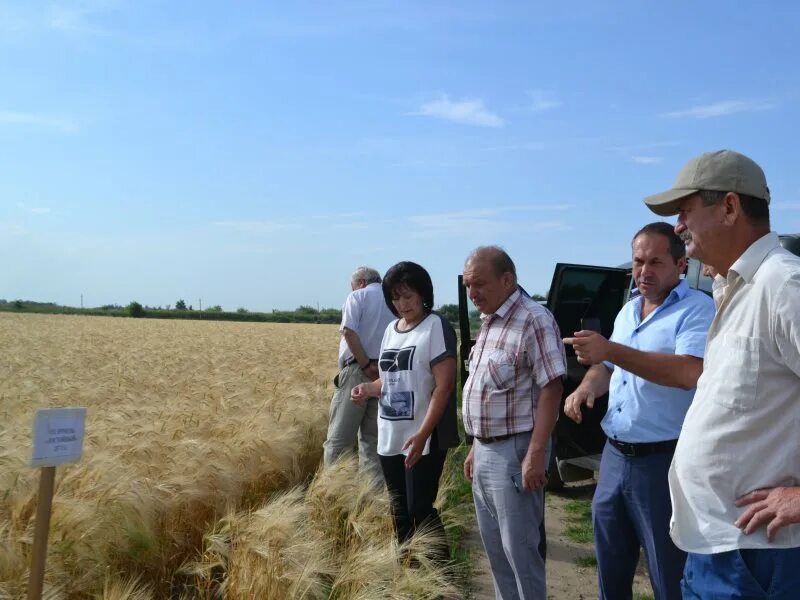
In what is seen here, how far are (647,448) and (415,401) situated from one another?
1380mm

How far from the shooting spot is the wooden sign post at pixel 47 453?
2.47 metres

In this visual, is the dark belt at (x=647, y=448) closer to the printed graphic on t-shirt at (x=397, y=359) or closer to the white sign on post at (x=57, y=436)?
the printed graphic on t-shirt at (x=397, y=359)

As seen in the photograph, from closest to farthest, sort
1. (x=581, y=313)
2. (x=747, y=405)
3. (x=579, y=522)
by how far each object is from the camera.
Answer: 1. (x=747, y=405)
2. (x=579, y=522)
3. (x=581, y=313)

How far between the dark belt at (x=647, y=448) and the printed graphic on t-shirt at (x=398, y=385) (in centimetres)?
128

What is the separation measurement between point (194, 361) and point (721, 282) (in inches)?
417

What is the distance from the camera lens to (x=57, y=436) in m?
2.69

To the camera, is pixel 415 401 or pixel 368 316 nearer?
pixel 415 401

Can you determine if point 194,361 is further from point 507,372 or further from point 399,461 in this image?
point 507,372

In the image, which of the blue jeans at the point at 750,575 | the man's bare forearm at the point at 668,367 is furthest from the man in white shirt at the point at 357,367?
the blue jeans at the point at 750,575

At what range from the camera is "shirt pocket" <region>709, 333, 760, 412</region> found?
1738mm

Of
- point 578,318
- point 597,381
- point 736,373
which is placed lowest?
point 597,381

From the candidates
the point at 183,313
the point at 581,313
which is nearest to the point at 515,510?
the point at 581,313

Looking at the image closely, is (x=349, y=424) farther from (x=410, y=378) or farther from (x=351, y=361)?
(x=410, y=378)

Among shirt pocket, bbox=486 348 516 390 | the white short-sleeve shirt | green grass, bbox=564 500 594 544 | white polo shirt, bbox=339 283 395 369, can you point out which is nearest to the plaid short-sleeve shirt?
shirt pocket, bbox=486 348 516 390
